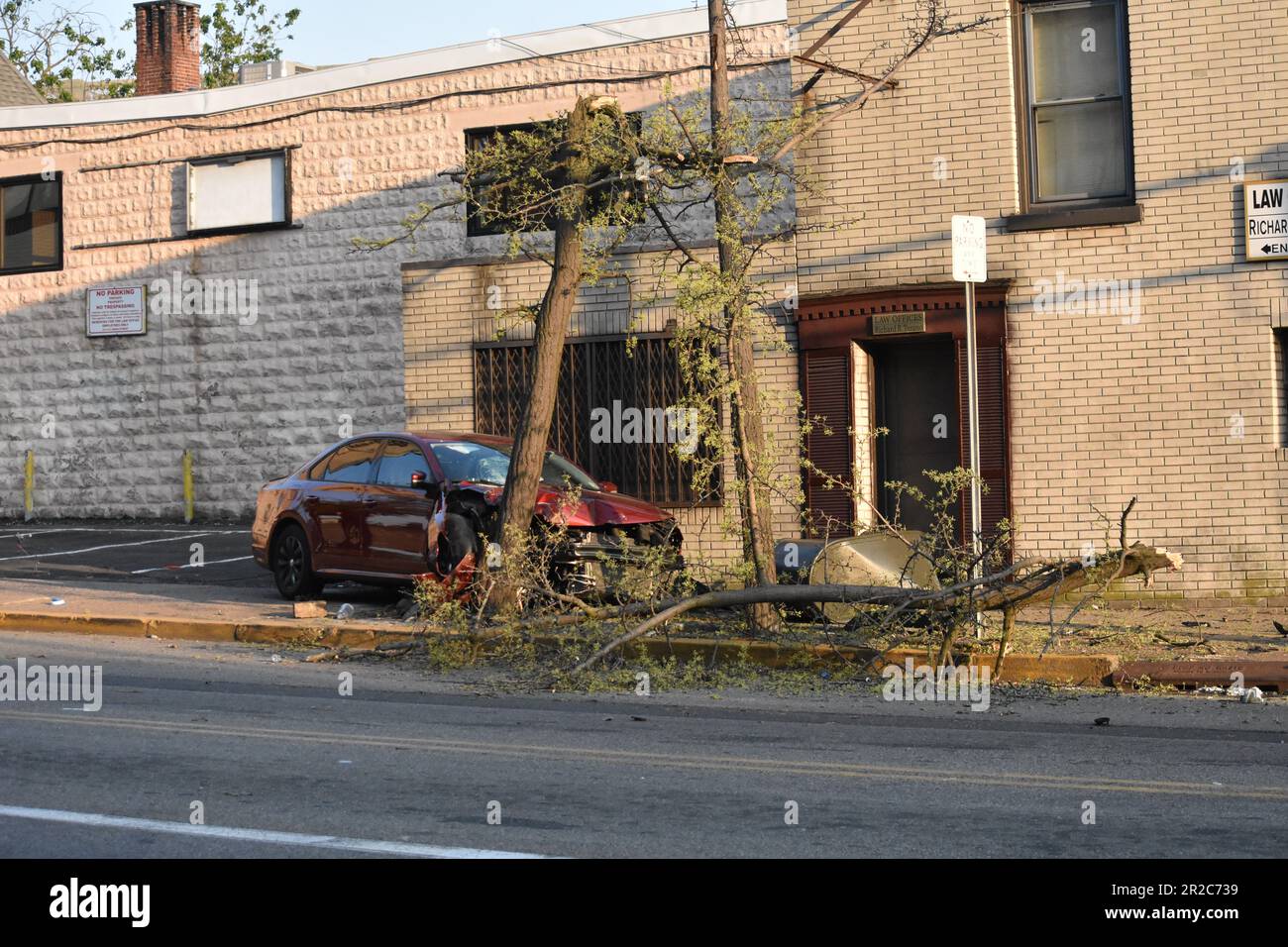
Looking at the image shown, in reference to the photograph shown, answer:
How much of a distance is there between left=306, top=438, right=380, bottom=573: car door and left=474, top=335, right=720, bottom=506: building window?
3345 mm

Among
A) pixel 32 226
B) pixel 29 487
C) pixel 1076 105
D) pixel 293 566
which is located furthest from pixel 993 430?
pixel 32 226

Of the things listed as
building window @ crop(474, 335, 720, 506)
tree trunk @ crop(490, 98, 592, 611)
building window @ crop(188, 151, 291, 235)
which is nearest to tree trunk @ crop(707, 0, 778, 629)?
tree trunk @ crop(490, 98, 592, 611)

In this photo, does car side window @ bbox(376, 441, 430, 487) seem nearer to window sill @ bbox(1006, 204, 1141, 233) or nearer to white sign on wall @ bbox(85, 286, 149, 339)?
window sill @ bbox(1006, 204, 1141, 233)

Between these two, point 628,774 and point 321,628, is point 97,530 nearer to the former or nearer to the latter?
point 321,628

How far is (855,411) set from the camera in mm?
15820

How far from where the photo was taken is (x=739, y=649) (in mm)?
11055

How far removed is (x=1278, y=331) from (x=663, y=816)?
10159 mm

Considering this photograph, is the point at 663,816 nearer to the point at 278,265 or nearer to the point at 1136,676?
the point at 1136,676

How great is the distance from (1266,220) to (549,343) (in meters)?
6.78

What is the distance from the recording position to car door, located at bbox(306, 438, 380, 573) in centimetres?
1398

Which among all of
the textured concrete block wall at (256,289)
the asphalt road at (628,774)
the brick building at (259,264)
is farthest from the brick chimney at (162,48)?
the asphalt road at (628,774)

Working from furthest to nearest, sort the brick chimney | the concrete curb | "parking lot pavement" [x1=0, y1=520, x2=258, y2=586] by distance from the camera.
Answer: the brick chimney → "parking lot pavement" [x1=0, y1=520, x2=258, y2=586] → the concrete curb

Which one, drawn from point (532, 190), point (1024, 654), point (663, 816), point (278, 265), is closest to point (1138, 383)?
point (1024, 654)

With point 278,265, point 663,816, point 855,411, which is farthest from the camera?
point 278,265
